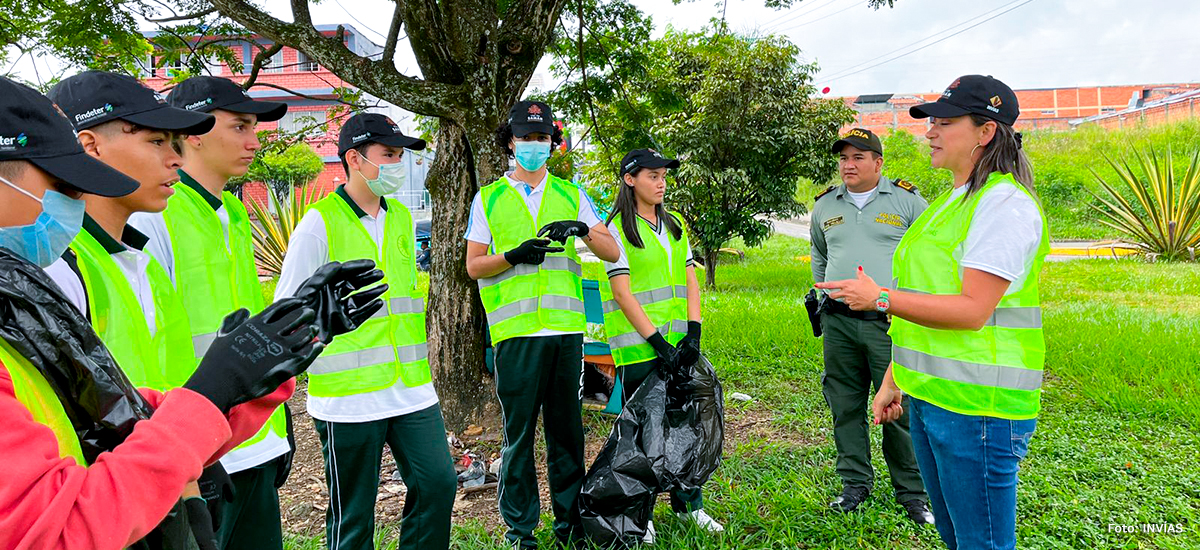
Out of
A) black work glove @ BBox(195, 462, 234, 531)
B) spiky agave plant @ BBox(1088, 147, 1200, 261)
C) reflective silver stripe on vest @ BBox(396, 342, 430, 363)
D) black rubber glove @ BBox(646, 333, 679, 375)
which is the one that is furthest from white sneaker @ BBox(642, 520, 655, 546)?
spiky agave plant @ BBox(1088, 147, 1200, 261)

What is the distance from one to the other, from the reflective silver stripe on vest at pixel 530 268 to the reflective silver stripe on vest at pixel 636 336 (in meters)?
0.36

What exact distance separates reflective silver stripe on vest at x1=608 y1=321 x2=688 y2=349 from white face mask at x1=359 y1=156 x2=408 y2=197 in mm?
1230

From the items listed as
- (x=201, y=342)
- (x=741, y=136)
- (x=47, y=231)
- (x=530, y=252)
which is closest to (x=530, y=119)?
(x=530, y=252)

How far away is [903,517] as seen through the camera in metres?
3.45

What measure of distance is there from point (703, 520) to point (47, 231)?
281 centimetres

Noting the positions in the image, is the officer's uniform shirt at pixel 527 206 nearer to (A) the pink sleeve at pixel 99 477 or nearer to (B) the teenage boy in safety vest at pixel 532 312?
(B) the teenage boy in safety vest at pixel 532 312

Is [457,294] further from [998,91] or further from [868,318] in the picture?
[998,91]

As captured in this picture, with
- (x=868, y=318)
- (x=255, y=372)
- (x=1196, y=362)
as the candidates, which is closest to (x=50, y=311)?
(x=255, y=372)

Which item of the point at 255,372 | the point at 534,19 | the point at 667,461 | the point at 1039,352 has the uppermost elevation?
the point at 534,19

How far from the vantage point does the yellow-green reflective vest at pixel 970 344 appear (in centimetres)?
213

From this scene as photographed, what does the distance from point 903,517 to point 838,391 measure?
646 mm

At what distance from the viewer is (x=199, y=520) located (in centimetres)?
139

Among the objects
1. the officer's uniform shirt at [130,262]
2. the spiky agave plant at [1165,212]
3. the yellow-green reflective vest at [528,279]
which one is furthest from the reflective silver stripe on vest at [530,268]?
the spiky agave plant at [1165,212]

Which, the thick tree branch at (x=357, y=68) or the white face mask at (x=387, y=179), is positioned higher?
the thick tree branch at (x=357, y=68)
